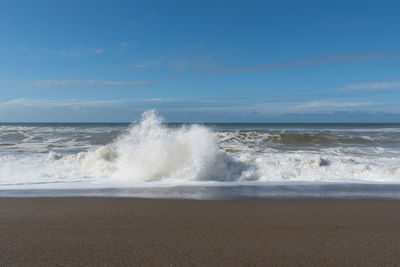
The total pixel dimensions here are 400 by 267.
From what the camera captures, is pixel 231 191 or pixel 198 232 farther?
pixel 231 191

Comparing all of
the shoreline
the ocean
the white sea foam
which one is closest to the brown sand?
the shoreline

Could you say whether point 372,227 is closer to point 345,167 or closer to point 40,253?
point 40,253

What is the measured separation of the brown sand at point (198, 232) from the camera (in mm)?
3131

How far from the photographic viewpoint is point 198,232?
3.87 meters

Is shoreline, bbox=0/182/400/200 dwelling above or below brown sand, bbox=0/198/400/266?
below

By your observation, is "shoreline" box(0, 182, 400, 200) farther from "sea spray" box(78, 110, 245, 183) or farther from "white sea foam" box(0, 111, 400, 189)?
"sea spray" box(78, 110, 245, 183)

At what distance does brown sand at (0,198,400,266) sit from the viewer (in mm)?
3131

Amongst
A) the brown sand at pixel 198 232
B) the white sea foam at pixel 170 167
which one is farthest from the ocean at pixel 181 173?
the brown sand at pixel 198 232

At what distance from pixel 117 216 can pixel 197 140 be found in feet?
16.1

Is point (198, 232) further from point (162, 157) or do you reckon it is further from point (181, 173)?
point (162, 157)

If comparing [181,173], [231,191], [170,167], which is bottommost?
[231,191]

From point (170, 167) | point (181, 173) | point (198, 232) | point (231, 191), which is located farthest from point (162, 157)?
point (198, 232)

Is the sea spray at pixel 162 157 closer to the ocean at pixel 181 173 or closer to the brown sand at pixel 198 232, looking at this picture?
the ocean at pixel 181 173

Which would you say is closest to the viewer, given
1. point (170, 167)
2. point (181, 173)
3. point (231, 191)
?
point (231, 191)
